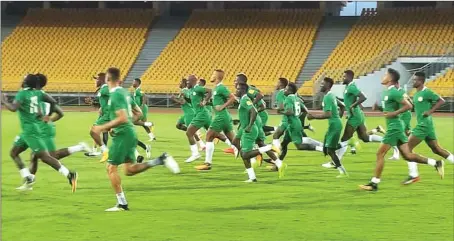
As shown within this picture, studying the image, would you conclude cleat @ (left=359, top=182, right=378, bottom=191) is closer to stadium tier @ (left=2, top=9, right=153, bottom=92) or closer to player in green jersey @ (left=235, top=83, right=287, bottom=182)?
player in green jersey @ (left=235, top=83, right=287, bottom=182)

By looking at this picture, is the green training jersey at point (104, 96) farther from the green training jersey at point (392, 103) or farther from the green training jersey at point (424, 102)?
the green training jersey at point (424, 102)

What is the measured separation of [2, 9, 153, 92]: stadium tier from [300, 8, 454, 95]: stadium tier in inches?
523

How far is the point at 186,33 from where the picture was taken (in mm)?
45219

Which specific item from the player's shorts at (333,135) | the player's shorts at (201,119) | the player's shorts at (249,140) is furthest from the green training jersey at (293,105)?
the player's shorts at (201,119)

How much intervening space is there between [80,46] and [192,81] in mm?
31831

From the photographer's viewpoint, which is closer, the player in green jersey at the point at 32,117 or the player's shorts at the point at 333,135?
the player in green jersey at the point at 32,117

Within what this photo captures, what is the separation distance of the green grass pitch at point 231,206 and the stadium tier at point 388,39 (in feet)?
73.6

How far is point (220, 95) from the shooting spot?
13938mm

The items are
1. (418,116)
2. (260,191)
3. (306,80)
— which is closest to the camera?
(260,191)

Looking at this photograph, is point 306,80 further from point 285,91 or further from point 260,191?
point 260,191

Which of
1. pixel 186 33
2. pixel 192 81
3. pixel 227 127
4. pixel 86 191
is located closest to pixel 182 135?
pixel 192 81

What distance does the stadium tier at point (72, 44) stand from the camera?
43656mm

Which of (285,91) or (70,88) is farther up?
(285,91)

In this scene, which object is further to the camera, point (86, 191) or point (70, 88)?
point (70, 88)
